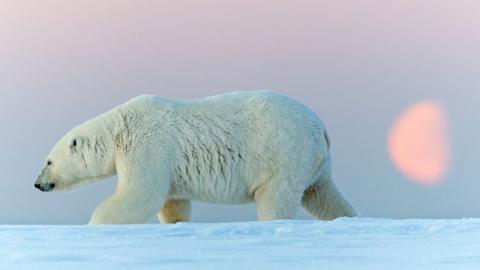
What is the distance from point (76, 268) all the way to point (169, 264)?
1.76ft

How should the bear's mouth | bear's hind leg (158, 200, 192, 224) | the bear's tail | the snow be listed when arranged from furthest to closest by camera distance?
bear's hind leg (158, 200, 192, 224) < the bear's tail < the bear's mouth < the snow

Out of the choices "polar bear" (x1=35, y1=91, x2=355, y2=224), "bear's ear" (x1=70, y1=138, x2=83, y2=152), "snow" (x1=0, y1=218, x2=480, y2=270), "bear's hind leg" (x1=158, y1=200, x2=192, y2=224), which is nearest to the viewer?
"snow" (x1=0, y1=218, x2=480, y2=270)

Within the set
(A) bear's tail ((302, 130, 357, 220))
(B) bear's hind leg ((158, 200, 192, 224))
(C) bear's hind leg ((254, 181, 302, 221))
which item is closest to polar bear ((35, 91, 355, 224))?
(C) bear's hind leg ((254, 181, 302, 221))

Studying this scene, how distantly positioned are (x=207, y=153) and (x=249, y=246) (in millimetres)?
5576

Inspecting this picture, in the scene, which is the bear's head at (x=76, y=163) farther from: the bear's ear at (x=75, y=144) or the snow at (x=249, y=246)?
the snow at (x=249, y=246)

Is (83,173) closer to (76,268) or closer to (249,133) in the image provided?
(249,133)

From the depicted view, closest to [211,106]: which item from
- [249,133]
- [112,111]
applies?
[249,133]

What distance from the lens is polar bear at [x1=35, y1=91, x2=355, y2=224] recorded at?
10.3 m

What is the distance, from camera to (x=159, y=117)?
34.9 feet

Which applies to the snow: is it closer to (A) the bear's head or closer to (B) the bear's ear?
(A) the bear's head

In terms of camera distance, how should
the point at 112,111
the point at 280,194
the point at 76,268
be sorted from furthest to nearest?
the point at 112,111, the point at 280,194, the point at 76,268

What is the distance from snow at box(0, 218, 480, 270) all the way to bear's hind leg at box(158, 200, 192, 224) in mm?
5363

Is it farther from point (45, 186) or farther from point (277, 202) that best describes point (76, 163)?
point (277, 202)

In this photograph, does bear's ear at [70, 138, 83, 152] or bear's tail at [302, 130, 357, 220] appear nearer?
bear's ear at [70, 138, 83, 152]
